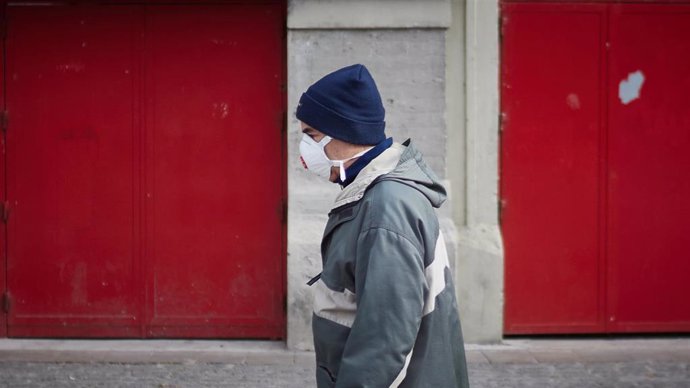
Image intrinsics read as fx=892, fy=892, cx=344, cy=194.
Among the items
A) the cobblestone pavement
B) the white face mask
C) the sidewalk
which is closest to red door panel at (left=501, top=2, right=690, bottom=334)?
the sidewalk

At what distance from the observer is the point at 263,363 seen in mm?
6723

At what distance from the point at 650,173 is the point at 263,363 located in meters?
3.50

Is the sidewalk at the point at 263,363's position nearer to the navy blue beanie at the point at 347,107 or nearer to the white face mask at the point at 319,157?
the white face mask at the point at 319,157

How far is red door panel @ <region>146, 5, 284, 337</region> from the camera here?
23.7ft

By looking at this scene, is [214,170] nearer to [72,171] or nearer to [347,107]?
[72,171]

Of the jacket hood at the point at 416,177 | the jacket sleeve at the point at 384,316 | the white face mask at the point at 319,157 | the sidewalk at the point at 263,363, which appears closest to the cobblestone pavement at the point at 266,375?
the sidewalk at the point at 263,363

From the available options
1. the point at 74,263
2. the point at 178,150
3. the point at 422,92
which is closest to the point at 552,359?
the point at 422,92

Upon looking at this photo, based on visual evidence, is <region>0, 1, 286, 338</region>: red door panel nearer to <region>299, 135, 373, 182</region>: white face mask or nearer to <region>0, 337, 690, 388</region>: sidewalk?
<region>0, 337, 690, 388</region>: sidewalk

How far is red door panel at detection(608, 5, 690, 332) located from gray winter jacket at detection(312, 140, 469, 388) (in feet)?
15.8

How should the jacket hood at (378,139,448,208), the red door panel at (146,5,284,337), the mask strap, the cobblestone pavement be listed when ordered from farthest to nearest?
the red door panel at (146,5,284,337) < the cobblestone pavement < the mask strap < the jacket hood at (378,139,448,208)

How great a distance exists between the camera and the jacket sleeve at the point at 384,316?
8.39 ft

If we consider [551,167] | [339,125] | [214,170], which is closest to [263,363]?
[214,170]

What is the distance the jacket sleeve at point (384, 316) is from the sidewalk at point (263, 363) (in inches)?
145

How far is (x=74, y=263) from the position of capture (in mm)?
7301
